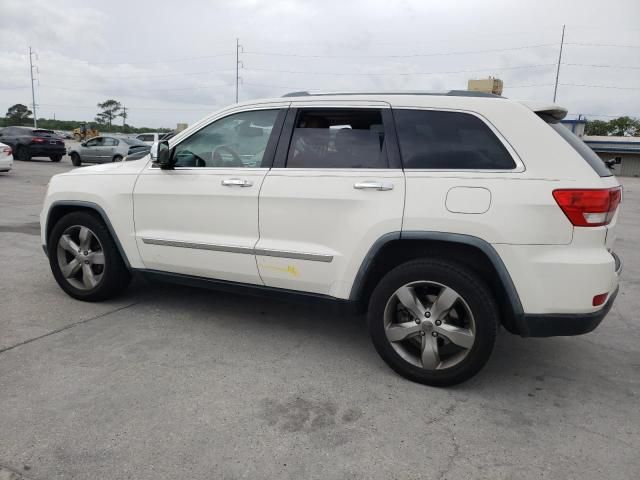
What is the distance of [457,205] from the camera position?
9.85ft

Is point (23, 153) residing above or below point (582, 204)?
below

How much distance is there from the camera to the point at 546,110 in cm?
315

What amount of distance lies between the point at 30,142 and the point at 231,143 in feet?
76.5

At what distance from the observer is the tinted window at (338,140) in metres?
3.37

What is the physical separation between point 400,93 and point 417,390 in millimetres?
1951

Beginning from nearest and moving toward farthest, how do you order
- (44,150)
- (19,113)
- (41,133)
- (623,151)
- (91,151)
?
(91,151) < (44,150) < (41,133) < (623,151) < (19,113)

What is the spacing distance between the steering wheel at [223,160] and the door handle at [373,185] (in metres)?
1.02

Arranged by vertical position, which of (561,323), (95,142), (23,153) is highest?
(95,142)

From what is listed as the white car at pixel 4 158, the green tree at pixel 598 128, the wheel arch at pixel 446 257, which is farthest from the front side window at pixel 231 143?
the green tree at pixel 598 128

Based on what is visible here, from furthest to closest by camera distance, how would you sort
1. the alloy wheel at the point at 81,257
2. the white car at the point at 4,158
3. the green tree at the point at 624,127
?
the green tree at the point at 624,127 < the white car at the point at 4,158 < the alloy wheel at the point at 81,257

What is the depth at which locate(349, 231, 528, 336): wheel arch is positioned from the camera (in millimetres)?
2941

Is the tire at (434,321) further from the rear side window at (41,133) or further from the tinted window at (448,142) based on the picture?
the rear side window at (41,133)

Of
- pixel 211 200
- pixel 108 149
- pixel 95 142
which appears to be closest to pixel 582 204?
pixel 211 200

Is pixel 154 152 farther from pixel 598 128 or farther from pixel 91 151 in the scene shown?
pixel 598 128
